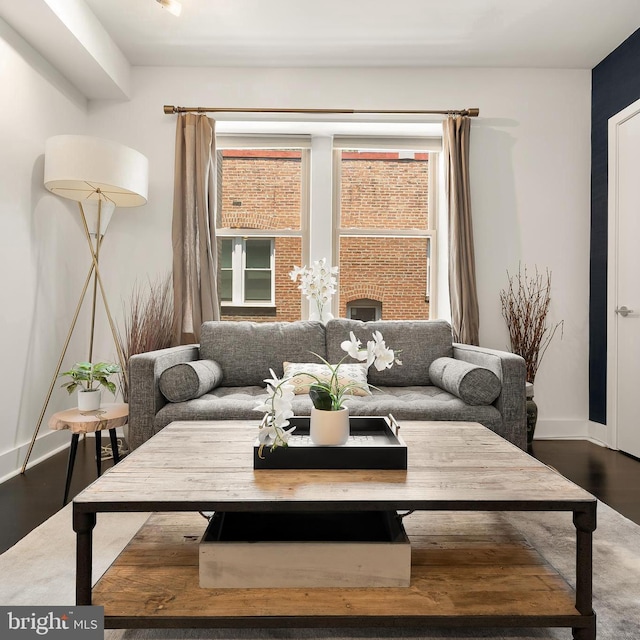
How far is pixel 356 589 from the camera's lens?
130cm

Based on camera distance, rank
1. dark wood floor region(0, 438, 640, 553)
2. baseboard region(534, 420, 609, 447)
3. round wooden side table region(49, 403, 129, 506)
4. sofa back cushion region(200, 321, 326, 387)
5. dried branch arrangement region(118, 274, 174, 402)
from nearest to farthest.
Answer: dark wood floor region(0, 438, 640, 553) < round wooden side table region(49, 403, 129, 506) < sofa back cushion region(200, 321, 326, 387) < dried branch arrangement region(118, 274, 174, 402) < baseboard region(534, 420, 609, 447)

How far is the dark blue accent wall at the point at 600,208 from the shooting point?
11.5ft

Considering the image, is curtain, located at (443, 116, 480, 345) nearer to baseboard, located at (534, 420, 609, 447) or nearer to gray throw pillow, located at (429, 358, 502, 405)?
baseboard, located at (534, 420, 609, 447)

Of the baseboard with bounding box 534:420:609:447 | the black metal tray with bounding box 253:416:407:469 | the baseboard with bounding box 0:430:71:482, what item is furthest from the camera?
the baseboard with bounding box 534:420:609:447

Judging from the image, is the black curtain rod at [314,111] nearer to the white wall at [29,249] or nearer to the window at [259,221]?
the window at [259,221]

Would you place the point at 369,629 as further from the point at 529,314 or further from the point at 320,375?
the point at 529,314

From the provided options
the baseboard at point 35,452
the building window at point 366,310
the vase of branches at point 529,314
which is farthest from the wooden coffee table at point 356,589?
the building window at point 366,310

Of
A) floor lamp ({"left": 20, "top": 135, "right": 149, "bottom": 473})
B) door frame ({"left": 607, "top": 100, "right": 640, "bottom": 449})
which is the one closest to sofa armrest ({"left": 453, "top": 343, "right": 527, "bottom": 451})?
door frame ({"left": 607, "top": 100, "right": 640, "bottom": 449})

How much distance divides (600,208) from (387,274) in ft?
5.29

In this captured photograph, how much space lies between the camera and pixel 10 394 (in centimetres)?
286

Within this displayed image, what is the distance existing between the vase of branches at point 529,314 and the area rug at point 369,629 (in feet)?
5.02

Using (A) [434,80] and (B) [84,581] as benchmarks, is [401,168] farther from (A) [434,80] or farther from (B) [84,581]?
(B) [84,581]

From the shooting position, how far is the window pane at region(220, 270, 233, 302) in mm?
4055

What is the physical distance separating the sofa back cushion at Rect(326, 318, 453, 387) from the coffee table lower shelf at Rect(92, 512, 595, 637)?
1692 millimetres
